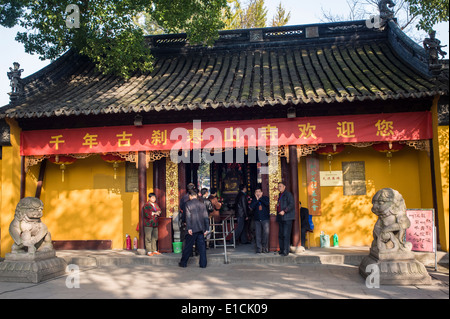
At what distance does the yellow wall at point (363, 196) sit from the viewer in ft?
30.5

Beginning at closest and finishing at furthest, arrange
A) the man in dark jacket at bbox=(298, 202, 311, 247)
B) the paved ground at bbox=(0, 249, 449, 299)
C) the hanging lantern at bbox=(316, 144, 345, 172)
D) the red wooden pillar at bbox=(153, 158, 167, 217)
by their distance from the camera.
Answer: the paved ground at bbox=(0, 249, 449, 299)
the man in dark jacket at bbox=(298, 202, 311, 247)
the hanging lantern at bbox=(316, 144, 345, 172)
the red wooden pillar at bbox=(153, 158, 167, 217)

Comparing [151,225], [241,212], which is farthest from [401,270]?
[151,225]

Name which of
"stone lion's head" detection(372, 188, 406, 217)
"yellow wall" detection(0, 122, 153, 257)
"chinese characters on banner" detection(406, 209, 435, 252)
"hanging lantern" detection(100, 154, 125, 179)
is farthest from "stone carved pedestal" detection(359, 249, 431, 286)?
"hanging lantern" detection(100, 154, 125, 179)

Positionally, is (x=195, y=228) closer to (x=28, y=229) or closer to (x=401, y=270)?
(x=28, y=229)

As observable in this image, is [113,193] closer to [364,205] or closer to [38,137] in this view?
[38,137]

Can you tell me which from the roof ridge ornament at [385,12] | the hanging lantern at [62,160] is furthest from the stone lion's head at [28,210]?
the roof ridge ornament at [385,12]

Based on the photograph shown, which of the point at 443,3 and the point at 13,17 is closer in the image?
the point at 443,3

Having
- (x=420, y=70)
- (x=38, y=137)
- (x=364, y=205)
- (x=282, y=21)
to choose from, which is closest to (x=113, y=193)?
(x=38, y=137)

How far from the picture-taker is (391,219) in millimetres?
6262

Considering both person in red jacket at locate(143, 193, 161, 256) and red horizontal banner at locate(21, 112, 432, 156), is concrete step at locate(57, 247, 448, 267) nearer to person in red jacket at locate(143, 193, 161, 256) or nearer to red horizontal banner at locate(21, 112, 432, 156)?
person in red jacket at locate(143, 193, 161, 256)

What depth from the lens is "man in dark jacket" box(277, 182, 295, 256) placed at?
8.13m

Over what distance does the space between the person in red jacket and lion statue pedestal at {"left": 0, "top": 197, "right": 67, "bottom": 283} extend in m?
2.04

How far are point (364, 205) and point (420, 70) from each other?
3365 millimetres

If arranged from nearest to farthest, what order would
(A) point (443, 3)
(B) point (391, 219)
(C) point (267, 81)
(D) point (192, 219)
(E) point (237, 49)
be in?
(B) point (391, 219), (A) point (443, 3), (D) point (192, 219), (C) point (267, 81), (E) point (237, 49)
